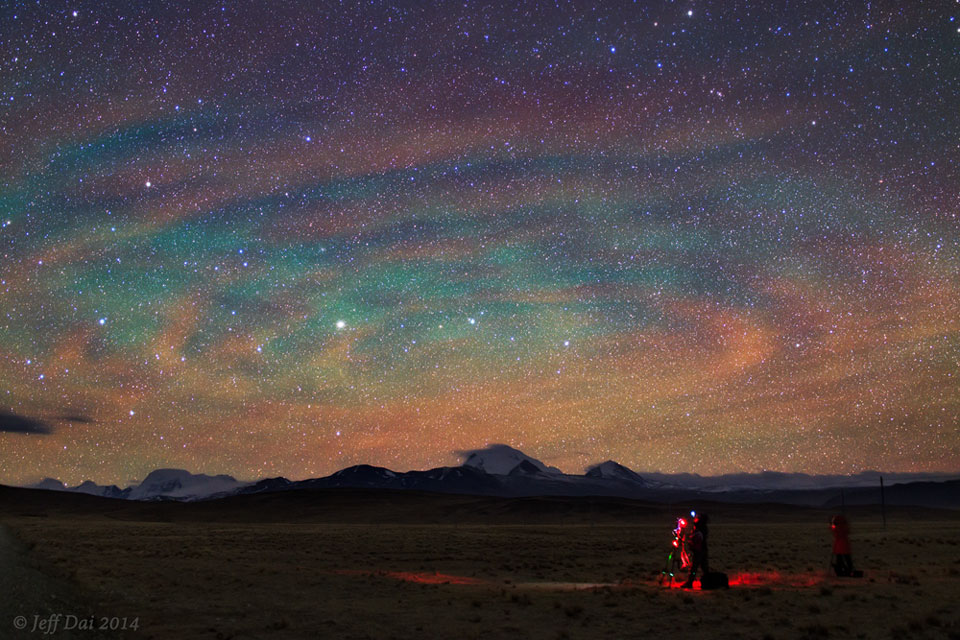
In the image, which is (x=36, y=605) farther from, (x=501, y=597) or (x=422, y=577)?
(x=422, y=577)

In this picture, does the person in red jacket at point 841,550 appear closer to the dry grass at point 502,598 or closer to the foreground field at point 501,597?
the dry grass at point 502,598

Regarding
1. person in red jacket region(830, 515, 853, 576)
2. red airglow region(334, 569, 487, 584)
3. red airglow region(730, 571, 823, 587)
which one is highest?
person in red jacket region(830, 515, 853, 576)

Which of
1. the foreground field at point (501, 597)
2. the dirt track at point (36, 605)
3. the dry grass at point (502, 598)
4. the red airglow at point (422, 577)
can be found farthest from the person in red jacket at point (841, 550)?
the dirt track at point (36, 605)

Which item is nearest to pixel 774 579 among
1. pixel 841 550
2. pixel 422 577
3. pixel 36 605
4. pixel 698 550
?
pixel 841 550

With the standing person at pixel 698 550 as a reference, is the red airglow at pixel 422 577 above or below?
below

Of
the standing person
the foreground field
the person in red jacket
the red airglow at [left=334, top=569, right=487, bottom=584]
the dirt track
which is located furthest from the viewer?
the red airglow at [left=334, top=569, right=487, bottom=584]

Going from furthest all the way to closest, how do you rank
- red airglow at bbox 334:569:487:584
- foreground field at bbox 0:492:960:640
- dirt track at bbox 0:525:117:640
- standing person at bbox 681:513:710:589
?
red airglow at bbox 334:569:487:584, standing person at bbox 681:513:710:589, foreground field at bbox 0:492:960:640, dirt track at bbox 0:525:117:640

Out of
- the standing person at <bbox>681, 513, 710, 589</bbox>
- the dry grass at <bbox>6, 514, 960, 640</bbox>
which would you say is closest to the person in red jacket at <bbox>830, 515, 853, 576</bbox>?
the dry grass at <bbox>6, 514, 960, 640</bbox>

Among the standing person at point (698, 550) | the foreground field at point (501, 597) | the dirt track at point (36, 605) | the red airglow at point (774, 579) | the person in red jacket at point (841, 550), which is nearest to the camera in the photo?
the dirt track at point (36, 605)

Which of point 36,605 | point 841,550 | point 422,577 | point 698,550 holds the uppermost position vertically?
point 698,550

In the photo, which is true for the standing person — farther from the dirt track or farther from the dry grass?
the dirt track

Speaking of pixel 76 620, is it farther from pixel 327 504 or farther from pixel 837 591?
pixel 327 504

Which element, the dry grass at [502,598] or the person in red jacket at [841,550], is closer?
the dry grass at [502,598]

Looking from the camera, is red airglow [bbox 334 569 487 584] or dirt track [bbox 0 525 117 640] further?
red airglow [bbox 334 569 487 584]
